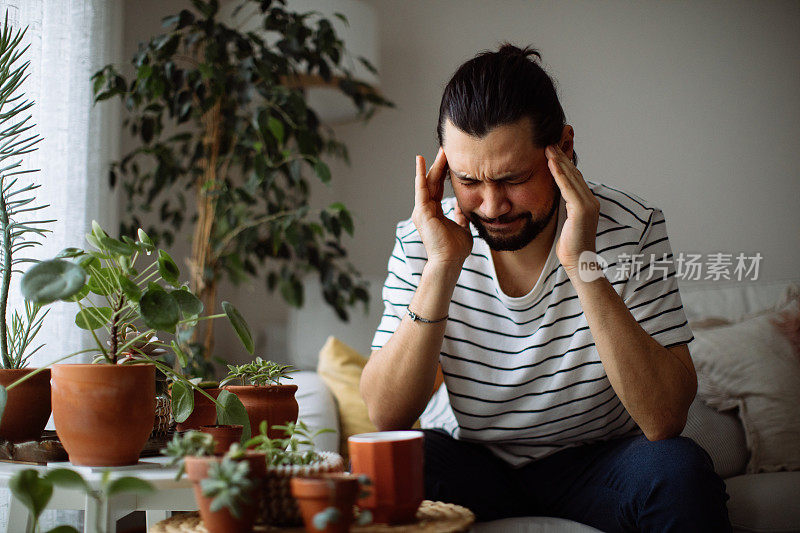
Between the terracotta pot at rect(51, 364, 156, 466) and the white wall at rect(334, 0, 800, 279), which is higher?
the white wall at rect(334, 0, 800, 279)

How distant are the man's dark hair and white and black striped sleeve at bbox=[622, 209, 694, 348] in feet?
0.86

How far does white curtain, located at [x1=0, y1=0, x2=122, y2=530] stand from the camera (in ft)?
4.44

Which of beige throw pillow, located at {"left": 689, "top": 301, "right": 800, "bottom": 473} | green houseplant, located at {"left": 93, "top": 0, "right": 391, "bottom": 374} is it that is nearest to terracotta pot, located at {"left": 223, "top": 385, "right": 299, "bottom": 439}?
green houseplant, located at {"left": 93, "top": 0, "right": 391, "bottom": 374}

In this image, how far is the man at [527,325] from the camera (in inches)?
43.3

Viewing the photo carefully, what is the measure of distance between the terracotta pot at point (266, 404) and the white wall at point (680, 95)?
149cm

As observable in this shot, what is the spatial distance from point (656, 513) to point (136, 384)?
2.34 feet

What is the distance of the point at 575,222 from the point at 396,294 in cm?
35

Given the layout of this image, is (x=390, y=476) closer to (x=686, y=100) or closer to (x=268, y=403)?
(x=268, y=403)

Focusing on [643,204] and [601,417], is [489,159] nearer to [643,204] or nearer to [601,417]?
[643,204]

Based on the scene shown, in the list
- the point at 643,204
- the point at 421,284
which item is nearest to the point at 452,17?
the point at 643,204

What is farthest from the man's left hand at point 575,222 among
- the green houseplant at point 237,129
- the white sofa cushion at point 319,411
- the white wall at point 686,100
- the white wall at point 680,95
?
the white wall at point 686,100

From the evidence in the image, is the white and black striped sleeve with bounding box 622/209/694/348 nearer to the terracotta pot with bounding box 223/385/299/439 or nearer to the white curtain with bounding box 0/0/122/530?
the terracotta pot with bounding box 223/385/299/439

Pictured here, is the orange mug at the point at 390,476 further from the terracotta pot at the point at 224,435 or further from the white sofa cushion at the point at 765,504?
the white sofa cushion at the point at 765,504

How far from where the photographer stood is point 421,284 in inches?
45.7
